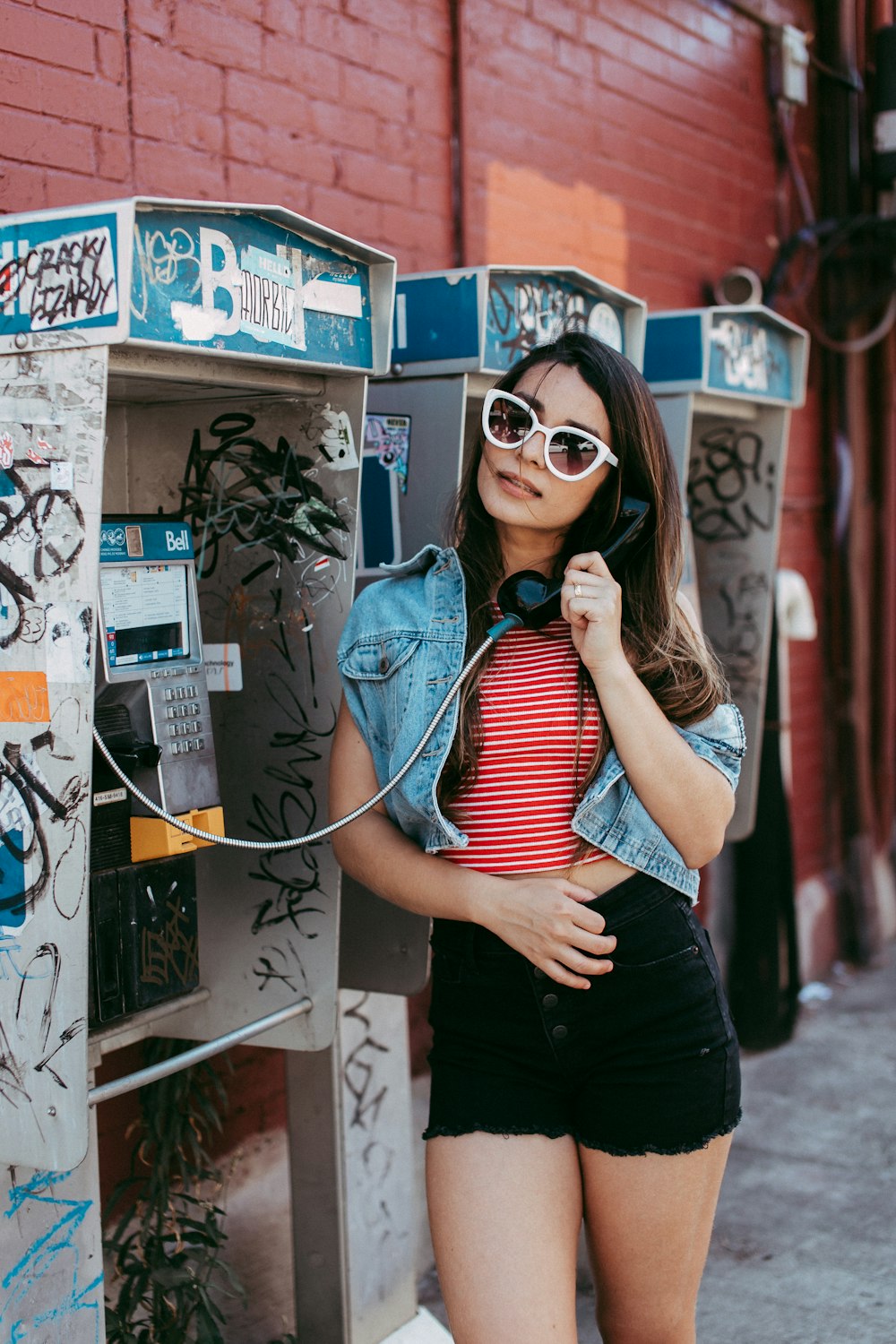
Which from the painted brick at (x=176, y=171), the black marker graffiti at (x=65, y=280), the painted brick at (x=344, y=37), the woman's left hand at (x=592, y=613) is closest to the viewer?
the black marker graffiti at (x=65, y=280)

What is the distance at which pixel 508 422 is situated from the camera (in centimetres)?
196

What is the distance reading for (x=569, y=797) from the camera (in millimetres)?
1885

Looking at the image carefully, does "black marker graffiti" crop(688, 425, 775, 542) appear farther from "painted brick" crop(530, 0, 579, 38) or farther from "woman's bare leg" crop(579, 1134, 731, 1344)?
"woman's bare leg" crop(579, 1134, 731, 1344)

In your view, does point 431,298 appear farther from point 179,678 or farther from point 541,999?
point 541,999

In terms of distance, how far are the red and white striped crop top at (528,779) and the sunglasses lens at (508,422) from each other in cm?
32

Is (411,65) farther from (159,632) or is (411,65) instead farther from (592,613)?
(592,613)

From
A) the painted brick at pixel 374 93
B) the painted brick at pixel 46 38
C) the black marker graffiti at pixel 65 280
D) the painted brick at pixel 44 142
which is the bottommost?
the black marker graffiti at pixel 65 280

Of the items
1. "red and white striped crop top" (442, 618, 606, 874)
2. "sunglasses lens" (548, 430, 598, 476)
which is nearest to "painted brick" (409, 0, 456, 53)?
"sunglasses lens" (548, 430, 598, 476)

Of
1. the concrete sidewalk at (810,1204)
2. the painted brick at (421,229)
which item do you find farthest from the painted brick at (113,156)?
the concrete sidewalk at (810,1204)

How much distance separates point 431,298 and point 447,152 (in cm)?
130

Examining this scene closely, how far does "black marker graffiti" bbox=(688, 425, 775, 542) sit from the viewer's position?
3629 mm

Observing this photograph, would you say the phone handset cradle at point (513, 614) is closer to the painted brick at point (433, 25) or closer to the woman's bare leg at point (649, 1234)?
the woman's bare leg at point (649, 1234)

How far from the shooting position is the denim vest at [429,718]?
188 cm

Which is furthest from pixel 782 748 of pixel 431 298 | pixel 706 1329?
pixel 431 298
